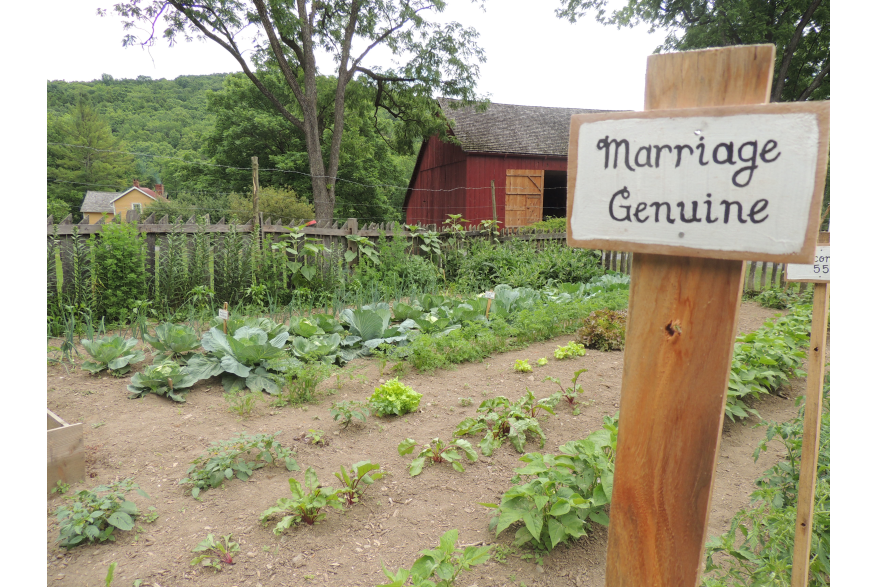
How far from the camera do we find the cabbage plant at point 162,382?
384 centimetres

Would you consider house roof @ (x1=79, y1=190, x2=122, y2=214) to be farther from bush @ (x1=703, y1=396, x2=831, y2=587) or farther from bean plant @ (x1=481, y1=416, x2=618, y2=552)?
bush @ (x1=703, y1=396, x2=831, y2=587)

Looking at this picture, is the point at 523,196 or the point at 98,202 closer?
the point at 523,196

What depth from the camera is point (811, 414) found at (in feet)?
5.24

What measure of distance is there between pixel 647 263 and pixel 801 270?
42.5 inches

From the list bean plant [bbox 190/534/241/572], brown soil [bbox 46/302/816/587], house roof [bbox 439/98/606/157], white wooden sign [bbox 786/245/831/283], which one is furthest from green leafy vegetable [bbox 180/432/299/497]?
house roof [bbox 439/98/606/157]

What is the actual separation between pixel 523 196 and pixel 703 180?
704 inches

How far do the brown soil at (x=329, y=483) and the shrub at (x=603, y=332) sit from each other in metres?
0.88

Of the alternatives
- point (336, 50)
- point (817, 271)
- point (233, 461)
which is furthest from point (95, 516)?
point (336, 50)

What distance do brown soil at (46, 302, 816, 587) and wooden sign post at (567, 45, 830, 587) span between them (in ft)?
3.52

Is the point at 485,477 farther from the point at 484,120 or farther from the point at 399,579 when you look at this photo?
the point at 484,120

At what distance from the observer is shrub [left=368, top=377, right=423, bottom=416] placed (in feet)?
11.5

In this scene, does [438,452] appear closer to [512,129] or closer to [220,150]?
[512,129]

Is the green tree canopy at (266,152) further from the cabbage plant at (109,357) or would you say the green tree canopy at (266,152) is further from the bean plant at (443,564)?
the bean plant at (443,564)
